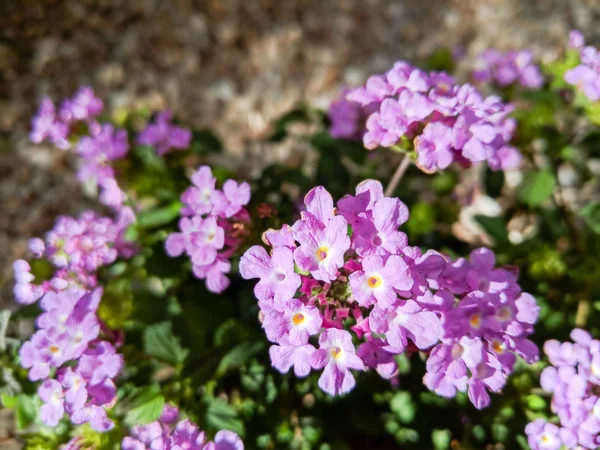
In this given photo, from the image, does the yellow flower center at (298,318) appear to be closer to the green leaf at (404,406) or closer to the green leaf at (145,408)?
the green leaf at (145,408)

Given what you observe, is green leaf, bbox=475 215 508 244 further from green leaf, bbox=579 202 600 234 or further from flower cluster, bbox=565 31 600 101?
flower cluster, bbox=565 31 600 101

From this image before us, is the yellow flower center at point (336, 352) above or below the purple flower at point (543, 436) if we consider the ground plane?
above

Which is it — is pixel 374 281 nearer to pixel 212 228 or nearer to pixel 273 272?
pixel 273 272

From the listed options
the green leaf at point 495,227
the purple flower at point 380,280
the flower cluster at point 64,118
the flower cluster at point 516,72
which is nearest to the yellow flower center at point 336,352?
the purple flower at point 380,280

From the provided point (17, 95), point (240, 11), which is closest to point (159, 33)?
point (240, 11)

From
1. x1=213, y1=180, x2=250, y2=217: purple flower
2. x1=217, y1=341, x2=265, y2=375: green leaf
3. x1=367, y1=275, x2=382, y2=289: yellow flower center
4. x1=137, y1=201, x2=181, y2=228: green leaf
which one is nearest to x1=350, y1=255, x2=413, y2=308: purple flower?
x1=367, y1=275, x2=382, y2=289: yellow flower center

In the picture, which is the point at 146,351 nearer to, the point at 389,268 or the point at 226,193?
the point at 226,193

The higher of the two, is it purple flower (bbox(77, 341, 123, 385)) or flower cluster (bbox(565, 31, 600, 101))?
flower cluster (bbox(565, 31, 600, 101))
